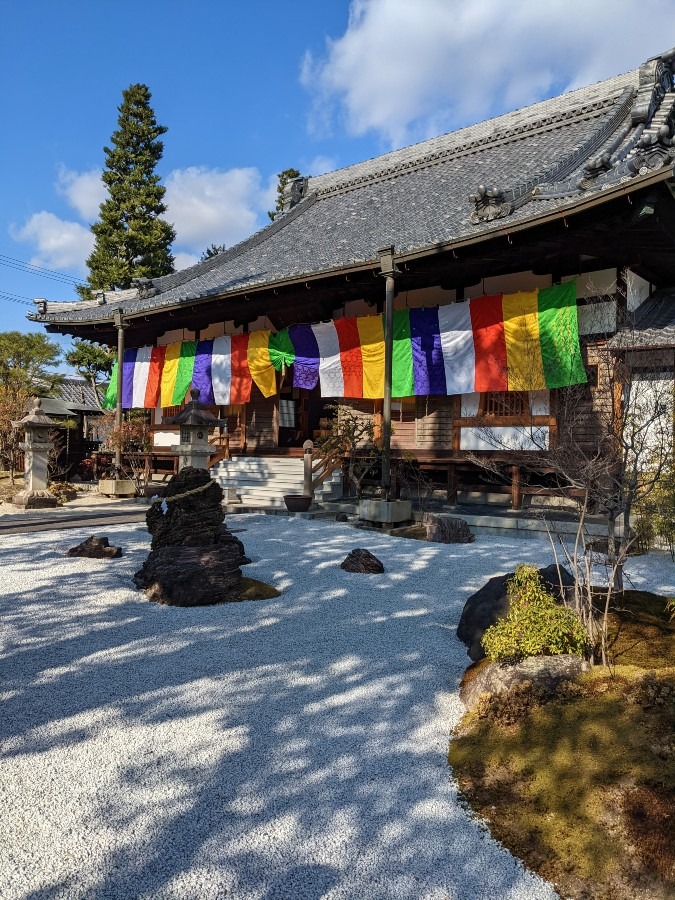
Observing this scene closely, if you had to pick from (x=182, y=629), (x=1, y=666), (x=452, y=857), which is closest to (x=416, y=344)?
(x=182, y=629)

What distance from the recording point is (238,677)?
4.17 metres

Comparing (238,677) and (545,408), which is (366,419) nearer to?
(545,408)

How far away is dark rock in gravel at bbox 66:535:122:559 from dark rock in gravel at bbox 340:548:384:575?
117 inches

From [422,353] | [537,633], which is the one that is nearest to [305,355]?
[422,353]

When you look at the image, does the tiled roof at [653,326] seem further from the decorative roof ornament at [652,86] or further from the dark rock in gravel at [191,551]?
the dark rock in gravel at [191,551]

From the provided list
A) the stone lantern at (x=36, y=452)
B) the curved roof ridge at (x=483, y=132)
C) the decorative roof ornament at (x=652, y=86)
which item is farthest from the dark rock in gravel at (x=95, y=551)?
the curved roof ridge at (x=483, y=132)

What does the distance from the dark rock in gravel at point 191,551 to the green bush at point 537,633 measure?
10.00ft

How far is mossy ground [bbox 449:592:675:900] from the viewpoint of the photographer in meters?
2.35

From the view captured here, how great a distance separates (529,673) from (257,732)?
1657mm

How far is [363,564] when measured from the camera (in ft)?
23.7

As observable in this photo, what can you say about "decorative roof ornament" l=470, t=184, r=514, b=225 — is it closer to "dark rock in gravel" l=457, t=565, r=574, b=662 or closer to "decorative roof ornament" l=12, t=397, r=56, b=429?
"dark rock in gravel" l=457, t=565, r=574, b=662

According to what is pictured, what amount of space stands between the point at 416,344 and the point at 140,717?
993 centimetres

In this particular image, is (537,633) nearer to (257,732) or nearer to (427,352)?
(257,732)

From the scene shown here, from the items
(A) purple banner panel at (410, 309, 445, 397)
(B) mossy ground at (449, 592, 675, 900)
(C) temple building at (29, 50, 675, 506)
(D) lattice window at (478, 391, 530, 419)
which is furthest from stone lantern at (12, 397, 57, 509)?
(B) mossy ground at (449, 592, 675, 900)
